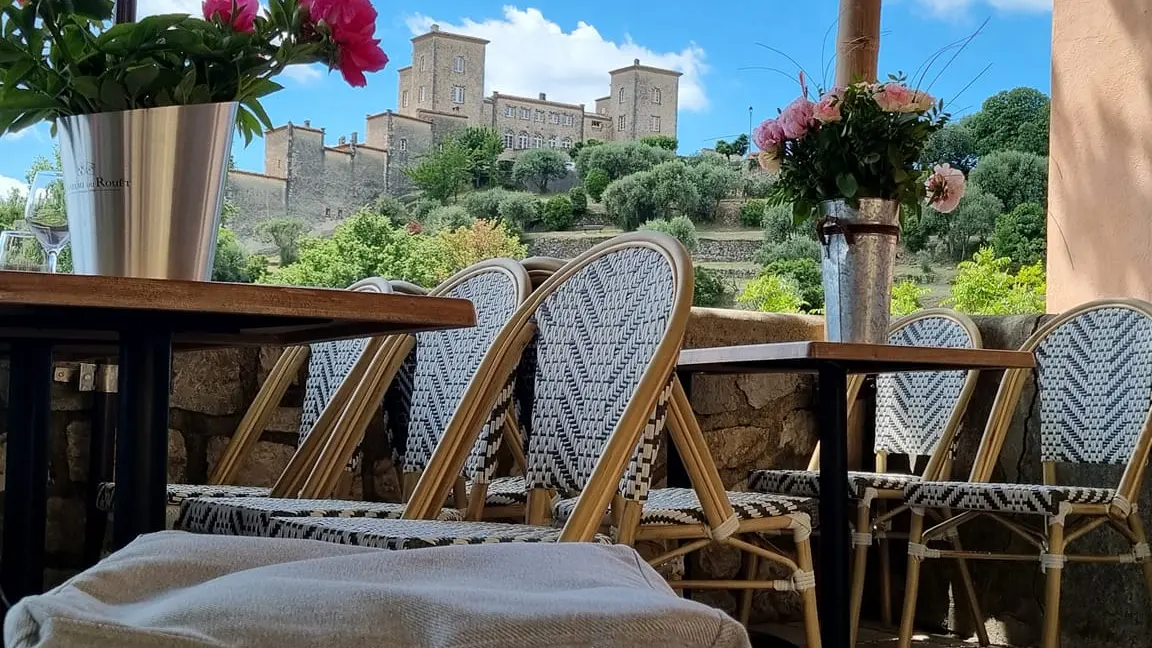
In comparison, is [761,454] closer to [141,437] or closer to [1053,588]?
[1053,588]

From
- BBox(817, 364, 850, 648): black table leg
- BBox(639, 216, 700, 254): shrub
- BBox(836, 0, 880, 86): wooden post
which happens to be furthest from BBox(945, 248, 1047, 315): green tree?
BBox(817, 364, 850, 648): black table leg

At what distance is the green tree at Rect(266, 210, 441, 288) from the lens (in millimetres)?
16250

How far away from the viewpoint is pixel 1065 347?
2.91 meters

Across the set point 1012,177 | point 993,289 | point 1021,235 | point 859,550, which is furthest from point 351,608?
point 1012,177

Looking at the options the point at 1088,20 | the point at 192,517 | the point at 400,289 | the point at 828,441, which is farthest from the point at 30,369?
the point at 1088,20

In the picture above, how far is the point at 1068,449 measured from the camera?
286 centimetres

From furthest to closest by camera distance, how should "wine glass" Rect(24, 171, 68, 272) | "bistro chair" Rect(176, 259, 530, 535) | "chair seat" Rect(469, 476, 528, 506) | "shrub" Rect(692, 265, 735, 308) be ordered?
"shrub" Rect(692, 265, 735, 308) < "chair seat" Rect(469, 476, 528, 506) < "bistro chair" Rect(176, 259, 530, 535) < "wine glass" Rect(24, 171, 68, 272)

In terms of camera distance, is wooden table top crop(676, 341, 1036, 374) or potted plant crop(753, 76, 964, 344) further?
potted plant crop(753, 76, 964, 344)

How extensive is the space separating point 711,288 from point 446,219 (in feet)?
13.7

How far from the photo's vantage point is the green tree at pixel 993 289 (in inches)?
385

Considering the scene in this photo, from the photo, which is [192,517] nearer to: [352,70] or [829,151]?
[352,70]

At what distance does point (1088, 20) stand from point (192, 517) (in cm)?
416

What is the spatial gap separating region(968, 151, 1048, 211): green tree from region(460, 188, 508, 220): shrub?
255 inches

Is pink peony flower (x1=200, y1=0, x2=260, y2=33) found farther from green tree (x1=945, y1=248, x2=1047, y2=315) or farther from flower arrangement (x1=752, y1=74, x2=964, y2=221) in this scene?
green tree (x1=945, y1=248, x2=1047, y2=315)
